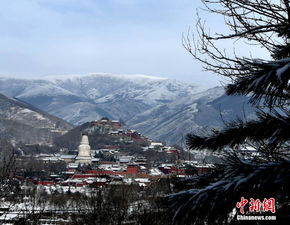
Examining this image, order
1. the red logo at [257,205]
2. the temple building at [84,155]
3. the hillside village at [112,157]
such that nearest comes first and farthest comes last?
the red logo at [257,205] < the hillside village at [112,157] < the temple building at [84,155]

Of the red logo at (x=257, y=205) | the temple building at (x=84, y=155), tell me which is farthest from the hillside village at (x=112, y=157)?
the red logo at (x=257, y=205)

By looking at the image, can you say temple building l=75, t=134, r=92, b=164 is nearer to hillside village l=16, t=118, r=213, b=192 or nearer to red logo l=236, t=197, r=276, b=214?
hillside village l=16, t=118, r=213, b=192

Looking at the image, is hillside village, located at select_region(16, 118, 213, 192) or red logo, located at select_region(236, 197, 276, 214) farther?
hillside village, located at select_region(16, 118, 213, 192)

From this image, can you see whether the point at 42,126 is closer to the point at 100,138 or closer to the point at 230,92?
the point at 100,138

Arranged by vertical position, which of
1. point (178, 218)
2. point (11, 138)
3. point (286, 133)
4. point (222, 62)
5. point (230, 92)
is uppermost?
point (222, 62)

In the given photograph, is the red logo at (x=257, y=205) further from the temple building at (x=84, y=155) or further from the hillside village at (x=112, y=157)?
the temple building at (x=84, y=155)

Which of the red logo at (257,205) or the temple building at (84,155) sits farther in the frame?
the temple building at (84,155)

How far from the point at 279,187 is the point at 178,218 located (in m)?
0.46

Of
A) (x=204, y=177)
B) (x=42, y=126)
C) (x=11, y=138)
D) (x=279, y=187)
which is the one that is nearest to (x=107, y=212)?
(x=204, y=177)

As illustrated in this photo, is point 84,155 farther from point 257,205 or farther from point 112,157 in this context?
point 257,205

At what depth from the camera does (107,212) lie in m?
12.3

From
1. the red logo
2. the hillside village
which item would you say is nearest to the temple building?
the hillside village

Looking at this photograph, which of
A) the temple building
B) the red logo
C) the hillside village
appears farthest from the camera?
the temple building

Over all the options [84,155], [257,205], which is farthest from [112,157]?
[257,205]
